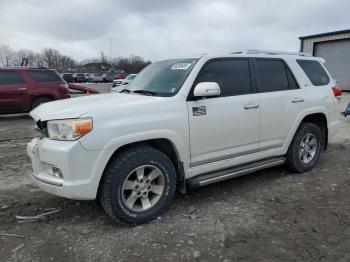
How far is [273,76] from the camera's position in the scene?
4.86 meters

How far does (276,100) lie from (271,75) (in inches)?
15.0

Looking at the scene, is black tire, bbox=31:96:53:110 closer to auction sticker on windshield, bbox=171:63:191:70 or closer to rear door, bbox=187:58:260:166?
auction sticker on windshield, bbox=171:63:191:70

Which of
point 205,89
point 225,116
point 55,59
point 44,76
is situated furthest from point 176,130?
point 55,59

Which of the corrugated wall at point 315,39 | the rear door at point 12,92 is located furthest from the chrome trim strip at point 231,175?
the corrugated wall at point 315,39

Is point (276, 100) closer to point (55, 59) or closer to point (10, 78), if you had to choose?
point (10, 78)

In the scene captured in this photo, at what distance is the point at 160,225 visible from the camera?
3641mm

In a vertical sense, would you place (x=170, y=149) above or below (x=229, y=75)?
below

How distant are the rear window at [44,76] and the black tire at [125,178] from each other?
30.8ft

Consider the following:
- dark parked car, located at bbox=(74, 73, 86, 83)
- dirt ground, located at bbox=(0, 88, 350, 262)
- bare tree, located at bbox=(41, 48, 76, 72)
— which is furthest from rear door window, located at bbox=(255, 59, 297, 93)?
bare tree, located at bbox=(41, 48, 76, 72)

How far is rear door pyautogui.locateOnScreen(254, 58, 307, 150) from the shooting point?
4625 millimetres

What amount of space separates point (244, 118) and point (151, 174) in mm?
1434

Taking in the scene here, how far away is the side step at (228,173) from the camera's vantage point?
395 cm

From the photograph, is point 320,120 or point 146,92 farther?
point 320,120

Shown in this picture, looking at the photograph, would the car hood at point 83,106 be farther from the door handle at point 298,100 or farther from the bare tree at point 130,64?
the bare tree at point 130,64
